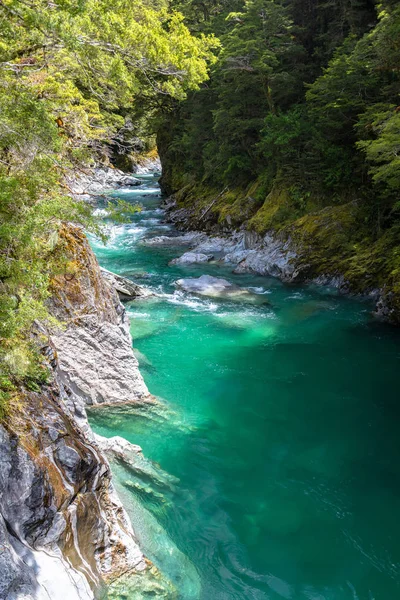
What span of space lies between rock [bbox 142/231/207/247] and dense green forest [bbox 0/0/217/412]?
1499cm

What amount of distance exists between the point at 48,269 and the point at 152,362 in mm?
4440

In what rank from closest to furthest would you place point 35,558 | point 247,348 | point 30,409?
point 35,558, point 30,409, point 247,348

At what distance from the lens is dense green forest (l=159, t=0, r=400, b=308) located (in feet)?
46.6

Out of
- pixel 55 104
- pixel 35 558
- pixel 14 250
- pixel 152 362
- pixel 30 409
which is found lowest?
pixel 152 362

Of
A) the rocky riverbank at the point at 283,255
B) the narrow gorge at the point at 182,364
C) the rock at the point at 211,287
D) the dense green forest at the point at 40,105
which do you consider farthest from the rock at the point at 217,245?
the dense green forest at the point at 40,105

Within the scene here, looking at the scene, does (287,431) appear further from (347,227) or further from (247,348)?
(347,227)

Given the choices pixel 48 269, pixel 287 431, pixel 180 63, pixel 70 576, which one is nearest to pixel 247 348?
pixel 287 431

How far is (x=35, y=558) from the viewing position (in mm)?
4262

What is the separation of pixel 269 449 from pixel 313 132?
1463cm

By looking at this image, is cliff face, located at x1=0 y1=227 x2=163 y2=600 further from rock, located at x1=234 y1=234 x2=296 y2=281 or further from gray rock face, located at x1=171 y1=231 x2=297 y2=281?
gray rock face, located at x1=171 y1=231 x2=297 y2=281

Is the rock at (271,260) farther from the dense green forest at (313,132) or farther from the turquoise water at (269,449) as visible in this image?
the turquoise water at (269,449)

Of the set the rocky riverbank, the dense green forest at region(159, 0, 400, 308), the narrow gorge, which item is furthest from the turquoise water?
the dense green forest at region(159, 0, 400, 308)

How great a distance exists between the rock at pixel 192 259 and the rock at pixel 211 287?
2.84 metres

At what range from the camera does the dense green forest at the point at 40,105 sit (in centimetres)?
519
